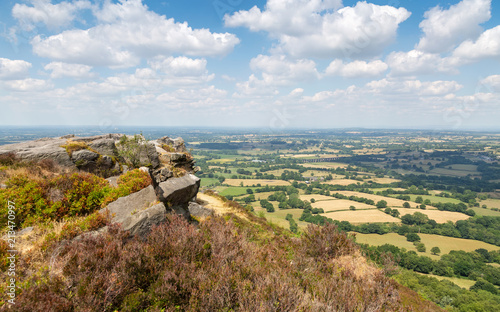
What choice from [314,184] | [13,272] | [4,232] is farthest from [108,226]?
[314,184]

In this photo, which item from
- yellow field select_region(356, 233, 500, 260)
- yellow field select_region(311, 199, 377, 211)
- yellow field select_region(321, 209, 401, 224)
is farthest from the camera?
yellow field select_region(311, 199, 377, 211)

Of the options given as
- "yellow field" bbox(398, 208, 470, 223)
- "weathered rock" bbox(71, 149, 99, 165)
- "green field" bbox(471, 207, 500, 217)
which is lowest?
"green field" bbox(471, 207, 500, 217)

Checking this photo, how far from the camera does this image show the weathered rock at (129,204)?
30.6ft

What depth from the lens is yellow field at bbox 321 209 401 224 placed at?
65.3 metres

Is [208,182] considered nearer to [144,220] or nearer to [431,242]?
[431,242]

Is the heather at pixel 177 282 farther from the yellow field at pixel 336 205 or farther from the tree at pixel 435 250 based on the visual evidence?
the yellow field at pixel 336 205

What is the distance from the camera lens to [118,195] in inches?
436

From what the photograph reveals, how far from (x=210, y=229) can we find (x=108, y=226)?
384 centimetres

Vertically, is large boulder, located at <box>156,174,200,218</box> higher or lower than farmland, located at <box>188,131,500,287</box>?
higher

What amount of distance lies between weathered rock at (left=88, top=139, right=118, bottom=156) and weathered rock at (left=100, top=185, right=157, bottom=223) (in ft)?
35.3

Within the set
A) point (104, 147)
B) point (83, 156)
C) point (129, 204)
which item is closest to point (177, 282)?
point (129, 204)

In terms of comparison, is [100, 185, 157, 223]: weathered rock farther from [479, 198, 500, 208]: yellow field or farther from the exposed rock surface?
[479, 198, 500, 208]: yellow field

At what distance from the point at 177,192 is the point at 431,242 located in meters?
68.8

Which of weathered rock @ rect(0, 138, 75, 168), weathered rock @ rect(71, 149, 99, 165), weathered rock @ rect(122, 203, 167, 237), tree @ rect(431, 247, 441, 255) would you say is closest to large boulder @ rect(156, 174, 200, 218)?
weathered rock @ rect(122, 203, 167, 237)
